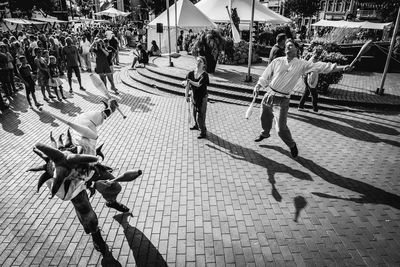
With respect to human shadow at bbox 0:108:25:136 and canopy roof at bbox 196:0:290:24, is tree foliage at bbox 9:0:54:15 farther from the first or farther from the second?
human shadow at bbox 0:108:25:136

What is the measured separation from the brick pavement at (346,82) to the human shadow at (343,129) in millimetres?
1628

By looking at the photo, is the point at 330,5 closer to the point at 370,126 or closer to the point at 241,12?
the point at 241,12

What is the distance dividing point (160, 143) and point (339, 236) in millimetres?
4342

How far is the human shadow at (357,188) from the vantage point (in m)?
4.49

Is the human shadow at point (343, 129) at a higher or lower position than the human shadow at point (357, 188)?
higher

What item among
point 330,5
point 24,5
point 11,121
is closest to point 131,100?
point 11,121

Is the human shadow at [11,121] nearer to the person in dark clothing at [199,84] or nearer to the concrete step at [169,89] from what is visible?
the concrete step at [169,89]

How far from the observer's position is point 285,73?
537 centimetres

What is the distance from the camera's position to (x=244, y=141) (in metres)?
6.76

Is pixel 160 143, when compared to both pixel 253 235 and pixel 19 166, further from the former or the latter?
pixel 253 235

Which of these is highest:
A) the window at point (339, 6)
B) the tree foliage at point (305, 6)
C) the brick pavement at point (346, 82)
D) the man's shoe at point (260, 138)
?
the window at point (339, 6)

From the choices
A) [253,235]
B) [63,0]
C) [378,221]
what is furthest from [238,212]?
[63,0]

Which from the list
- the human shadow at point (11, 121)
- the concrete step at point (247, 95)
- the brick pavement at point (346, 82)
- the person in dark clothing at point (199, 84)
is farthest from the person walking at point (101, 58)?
the person in dark clothing at point (199, 84)

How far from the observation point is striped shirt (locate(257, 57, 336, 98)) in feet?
17.2
